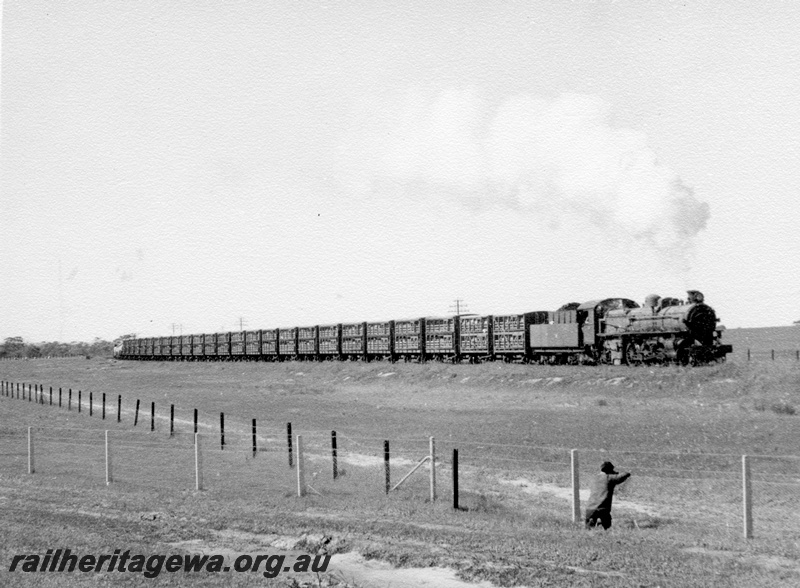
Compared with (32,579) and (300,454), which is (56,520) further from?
(300,454)

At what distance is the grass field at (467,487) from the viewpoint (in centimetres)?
909

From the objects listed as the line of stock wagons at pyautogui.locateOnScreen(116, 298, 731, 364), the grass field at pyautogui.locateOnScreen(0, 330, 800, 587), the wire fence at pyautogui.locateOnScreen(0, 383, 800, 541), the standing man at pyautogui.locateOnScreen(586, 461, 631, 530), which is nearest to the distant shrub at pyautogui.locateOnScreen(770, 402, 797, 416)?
the grass field at pyautogui.locateOnScreen(0, 330, 800, 587)

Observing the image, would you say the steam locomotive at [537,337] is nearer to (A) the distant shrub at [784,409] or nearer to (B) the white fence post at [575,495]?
(A) the distant shrub at [784,409]

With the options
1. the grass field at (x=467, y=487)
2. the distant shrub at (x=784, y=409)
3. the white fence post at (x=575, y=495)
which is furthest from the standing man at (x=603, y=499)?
the distant shrub at (x=784, y=409)

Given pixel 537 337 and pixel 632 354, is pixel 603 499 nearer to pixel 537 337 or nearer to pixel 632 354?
pixel 632 354

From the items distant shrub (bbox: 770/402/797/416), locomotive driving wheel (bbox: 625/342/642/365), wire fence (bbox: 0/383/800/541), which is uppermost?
locomotive driving wheel (bbox: 625/342/642/365)

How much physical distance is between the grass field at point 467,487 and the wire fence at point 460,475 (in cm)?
8

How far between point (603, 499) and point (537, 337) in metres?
34.9

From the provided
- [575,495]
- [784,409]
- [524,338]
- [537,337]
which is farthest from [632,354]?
[575,495]

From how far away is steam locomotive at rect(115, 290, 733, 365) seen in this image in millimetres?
35938

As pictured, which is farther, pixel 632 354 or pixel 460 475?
pixel 632 354

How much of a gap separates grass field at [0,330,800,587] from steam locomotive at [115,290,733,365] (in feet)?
10.3

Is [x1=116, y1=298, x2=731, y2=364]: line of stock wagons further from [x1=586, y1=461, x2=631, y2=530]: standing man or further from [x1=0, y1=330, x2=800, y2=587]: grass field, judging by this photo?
[x1=586, y1=461, x2=631, y2=530]: standing man

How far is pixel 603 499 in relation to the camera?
1170 centimetres
